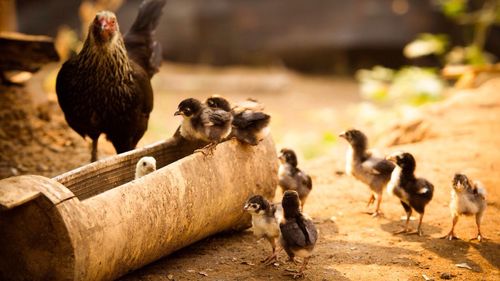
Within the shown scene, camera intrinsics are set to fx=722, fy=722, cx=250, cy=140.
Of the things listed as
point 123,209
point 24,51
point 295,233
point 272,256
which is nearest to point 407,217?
point 272,256

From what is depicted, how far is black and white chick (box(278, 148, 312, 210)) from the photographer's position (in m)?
5.93

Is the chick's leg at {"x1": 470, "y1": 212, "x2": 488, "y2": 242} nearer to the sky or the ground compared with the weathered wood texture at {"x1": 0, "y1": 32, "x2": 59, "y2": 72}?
nearer to the ground

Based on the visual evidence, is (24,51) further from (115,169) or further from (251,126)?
(251,126)

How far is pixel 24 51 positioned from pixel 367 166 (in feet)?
12.3

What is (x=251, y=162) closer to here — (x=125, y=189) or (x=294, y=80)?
(x=125, y=189)

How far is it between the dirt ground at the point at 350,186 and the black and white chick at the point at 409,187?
230mm

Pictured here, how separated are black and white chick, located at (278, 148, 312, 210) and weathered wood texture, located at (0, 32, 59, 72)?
2.97m

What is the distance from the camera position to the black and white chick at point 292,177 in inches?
234

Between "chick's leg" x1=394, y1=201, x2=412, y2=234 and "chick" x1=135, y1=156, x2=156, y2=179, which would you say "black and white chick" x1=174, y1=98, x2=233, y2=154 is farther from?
"chick's leg" x1=394, y1=201, x2=412, y2=234

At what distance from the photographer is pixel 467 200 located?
5.46 metres

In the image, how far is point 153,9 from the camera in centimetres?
714

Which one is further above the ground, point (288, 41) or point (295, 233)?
point (288, 41)

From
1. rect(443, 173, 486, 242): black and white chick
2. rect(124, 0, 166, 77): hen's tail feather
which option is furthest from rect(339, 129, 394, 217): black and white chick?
rect(124, 0, 166, 77): hen's tail feather

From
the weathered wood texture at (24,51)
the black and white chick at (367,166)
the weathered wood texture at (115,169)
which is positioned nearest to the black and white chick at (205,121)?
the weathered wood texture at (115,169)
